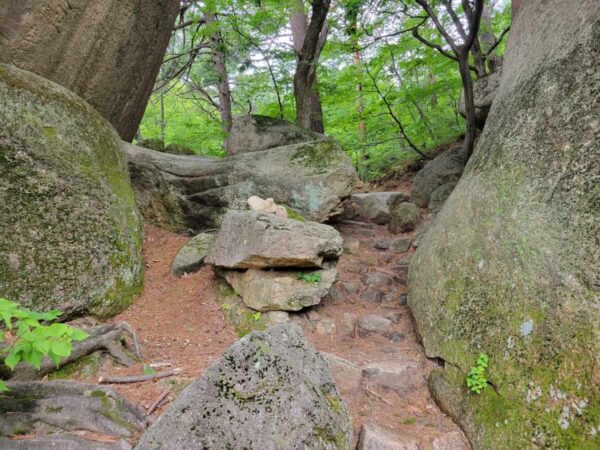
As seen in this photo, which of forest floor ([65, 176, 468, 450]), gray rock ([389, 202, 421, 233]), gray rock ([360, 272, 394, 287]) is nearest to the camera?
forest floor ([65, 176, 468, 450])

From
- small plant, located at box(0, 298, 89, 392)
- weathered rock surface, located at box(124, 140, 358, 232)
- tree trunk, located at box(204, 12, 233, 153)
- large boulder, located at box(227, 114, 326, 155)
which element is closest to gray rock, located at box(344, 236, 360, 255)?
weathered rock surface, located at box(124, 140, 358, 232)

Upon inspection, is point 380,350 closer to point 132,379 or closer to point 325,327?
point 325,327

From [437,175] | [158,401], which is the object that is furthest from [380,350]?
[437,175]

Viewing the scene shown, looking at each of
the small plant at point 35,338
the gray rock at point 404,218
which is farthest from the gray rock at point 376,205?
the small plant at point 35,338

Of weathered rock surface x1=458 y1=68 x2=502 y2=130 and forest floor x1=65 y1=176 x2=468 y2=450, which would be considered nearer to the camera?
forest floor x1=65 y1=176 x2=468 y2=450

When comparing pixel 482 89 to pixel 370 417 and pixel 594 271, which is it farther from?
pixel 370 417

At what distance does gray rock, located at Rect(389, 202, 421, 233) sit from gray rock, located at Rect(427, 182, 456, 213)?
0.31 m

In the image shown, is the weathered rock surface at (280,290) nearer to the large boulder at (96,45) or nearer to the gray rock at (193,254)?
the gray rock at (193,254)

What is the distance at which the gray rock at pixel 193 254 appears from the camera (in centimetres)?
612

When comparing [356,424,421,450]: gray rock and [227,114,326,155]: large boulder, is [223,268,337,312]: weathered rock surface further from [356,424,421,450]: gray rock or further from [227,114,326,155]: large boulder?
[227,114,326,155]: large boulder

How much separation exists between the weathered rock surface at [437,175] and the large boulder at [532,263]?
421cm

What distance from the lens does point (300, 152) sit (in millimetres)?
7578

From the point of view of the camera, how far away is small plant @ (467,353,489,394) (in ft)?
10.9

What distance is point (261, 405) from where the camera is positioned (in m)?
2.42
